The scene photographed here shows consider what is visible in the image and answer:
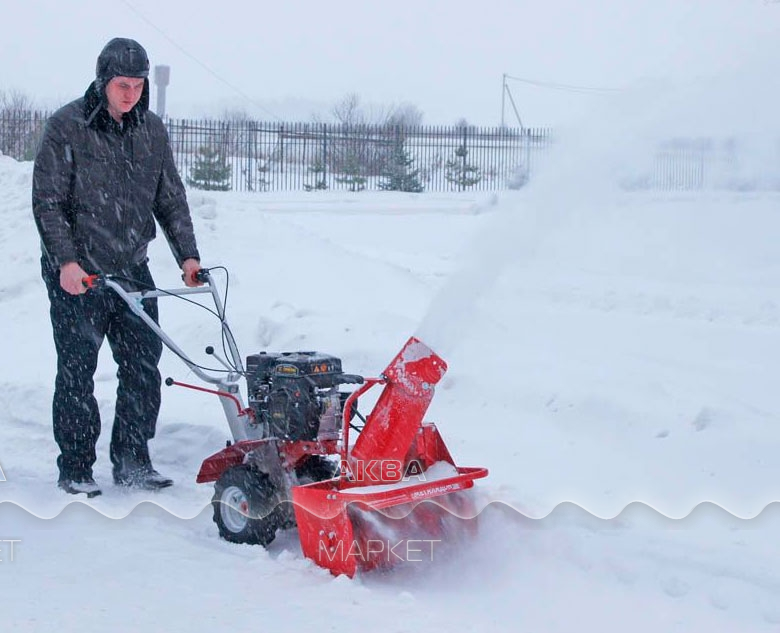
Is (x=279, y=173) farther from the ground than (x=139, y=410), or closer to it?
farther from the ground

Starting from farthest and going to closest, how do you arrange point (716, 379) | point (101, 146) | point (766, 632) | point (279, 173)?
point (279, 173)
point (716, 379)
point (101, 146)
point (766, 632)

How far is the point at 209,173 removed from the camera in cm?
2458

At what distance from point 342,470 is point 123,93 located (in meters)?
2.00

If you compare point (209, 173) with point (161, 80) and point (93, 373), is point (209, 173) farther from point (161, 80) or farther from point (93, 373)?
point (93, 373)

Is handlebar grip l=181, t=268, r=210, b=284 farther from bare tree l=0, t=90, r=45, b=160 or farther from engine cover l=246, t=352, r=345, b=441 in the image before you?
bare tree l=0, t=90, r=45, b=160

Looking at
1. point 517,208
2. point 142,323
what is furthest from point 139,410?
point 517,208

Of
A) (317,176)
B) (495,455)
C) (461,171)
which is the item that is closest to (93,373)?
(495,455)

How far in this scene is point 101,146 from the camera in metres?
4.50

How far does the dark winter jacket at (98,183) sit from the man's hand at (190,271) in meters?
0.04

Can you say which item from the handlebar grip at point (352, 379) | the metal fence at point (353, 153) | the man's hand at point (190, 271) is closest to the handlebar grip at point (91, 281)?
the man's hand at point (190, 271)

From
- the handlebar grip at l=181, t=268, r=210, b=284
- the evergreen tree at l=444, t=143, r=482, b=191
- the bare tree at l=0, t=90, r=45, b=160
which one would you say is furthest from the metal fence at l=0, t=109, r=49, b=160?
the handlebar grip at l=181, t=268, r=210, b=284

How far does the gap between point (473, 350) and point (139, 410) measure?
8.49 feet

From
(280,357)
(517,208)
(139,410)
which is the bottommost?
(139,410)

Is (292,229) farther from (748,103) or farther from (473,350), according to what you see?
(748,103)
